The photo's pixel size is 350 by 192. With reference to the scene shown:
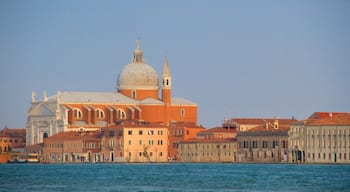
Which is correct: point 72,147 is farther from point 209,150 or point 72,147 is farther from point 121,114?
point 209,150

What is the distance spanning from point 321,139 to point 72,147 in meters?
34.3

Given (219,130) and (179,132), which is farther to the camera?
(179,132)

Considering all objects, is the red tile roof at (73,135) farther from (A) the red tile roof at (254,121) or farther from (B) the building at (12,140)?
(A) the red tile roof at (254,121)

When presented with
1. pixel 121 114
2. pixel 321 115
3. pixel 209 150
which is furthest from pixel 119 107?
pixel 321 115

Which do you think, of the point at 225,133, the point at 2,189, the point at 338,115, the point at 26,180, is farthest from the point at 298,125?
the point at 2,189

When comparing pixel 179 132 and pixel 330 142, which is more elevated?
pixel 179 132

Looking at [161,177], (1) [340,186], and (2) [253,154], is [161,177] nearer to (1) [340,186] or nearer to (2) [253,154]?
(1) [340,186]

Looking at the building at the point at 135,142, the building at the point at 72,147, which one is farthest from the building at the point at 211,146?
the building at the point at 72,147

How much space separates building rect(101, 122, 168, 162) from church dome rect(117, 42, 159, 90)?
1557cm

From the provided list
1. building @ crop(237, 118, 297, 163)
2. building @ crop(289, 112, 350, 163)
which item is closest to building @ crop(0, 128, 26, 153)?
building @ crop(237, 118, 297, 163)

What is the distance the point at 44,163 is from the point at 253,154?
24.5 metres

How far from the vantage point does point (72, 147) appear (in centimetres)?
14325

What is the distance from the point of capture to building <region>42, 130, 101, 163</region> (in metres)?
Answer: 143

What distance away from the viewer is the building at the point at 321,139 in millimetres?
117062
